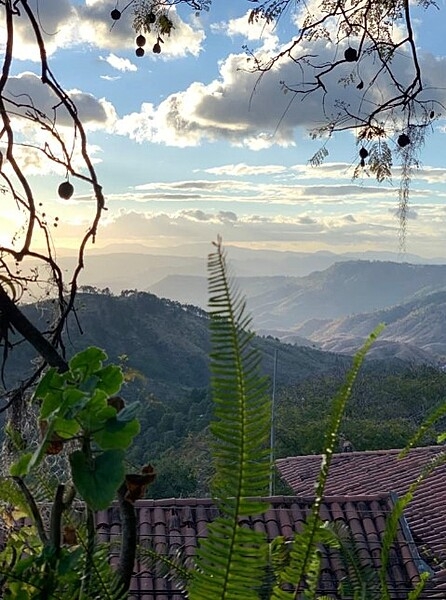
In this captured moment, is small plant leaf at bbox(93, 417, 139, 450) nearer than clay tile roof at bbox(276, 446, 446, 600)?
Yes

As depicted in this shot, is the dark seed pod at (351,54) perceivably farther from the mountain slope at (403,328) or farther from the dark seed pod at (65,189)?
the mountain slope at (403,328)

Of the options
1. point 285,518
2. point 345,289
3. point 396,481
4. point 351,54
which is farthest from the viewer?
point 345,289

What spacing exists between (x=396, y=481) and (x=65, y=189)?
6.72m

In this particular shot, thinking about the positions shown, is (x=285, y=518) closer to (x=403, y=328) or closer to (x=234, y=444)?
(x=234, y=444)

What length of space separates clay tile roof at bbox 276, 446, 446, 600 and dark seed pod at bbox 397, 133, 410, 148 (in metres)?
3.62

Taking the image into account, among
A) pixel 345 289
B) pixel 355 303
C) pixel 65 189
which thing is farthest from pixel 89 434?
pixel 345 289

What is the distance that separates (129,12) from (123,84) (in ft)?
0.68

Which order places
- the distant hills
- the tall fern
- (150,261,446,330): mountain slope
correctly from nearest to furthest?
the tall fern
the distant hills
(150,261,446,330): mountain slope

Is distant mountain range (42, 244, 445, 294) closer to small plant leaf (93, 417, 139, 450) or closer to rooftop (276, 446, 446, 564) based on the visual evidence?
small plant leaf (93, 417, 139, 450)

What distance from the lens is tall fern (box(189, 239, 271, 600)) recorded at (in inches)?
13.8

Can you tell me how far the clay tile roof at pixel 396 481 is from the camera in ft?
18.1

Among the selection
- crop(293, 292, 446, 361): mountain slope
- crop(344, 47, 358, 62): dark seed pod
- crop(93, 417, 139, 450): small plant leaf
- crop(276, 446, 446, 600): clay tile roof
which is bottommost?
crop(276, 446, 446, 600): clay tile roof

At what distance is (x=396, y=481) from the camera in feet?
23.4

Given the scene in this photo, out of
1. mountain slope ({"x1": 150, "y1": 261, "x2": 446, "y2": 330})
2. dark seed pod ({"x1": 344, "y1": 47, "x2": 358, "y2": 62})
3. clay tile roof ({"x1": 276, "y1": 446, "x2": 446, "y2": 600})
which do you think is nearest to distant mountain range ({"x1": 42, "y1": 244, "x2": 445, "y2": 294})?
dark seed pod ({"x1": 344, "y1": 47, "x2": 358, "y2": 62})
